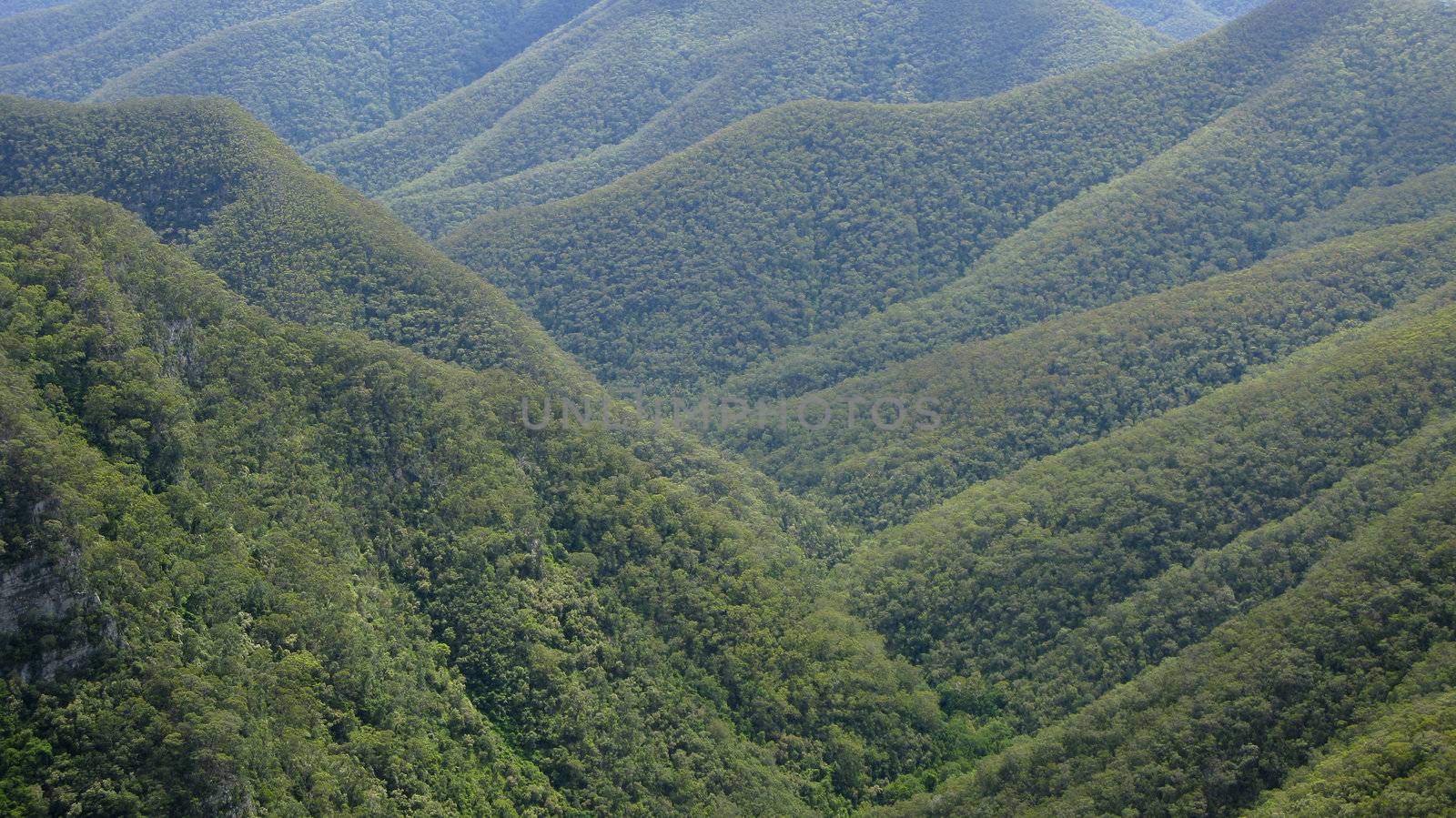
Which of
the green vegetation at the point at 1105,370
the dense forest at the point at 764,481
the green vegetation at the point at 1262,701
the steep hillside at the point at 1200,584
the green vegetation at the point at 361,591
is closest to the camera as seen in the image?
the green vegetation at the point at 361,591

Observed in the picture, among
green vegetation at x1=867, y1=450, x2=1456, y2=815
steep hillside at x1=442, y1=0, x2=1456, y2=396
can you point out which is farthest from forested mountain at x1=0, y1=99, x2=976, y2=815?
→ steep hillside at x1=442, y1=0, x2=1456, y2=396

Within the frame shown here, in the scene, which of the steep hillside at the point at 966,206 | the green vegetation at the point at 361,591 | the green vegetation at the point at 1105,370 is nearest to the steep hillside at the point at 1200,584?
the green vegetation at the point at 1105,370

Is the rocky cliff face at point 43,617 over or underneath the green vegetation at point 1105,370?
over

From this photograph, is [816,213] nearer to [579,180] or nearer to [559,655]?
[579,180]

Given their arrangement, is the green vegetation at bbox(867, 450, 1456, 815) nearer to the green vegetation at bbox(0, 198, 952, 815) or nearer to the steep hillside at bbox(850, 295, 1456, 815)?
the steep hillside at bbox(850, 295, 1456, 815)

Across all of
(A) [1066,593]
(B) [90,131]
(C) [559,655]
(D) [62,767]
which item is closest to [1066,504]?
(A) [1066,593]

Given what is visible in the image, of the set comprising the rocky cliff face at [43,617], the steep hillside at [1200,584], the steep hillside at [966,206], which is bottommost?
the steep hillside at [1200,584]

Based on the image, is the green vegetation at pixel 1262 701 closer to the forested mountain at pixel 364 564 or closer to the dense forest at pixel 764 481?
the dense forest at pixel 764 481
